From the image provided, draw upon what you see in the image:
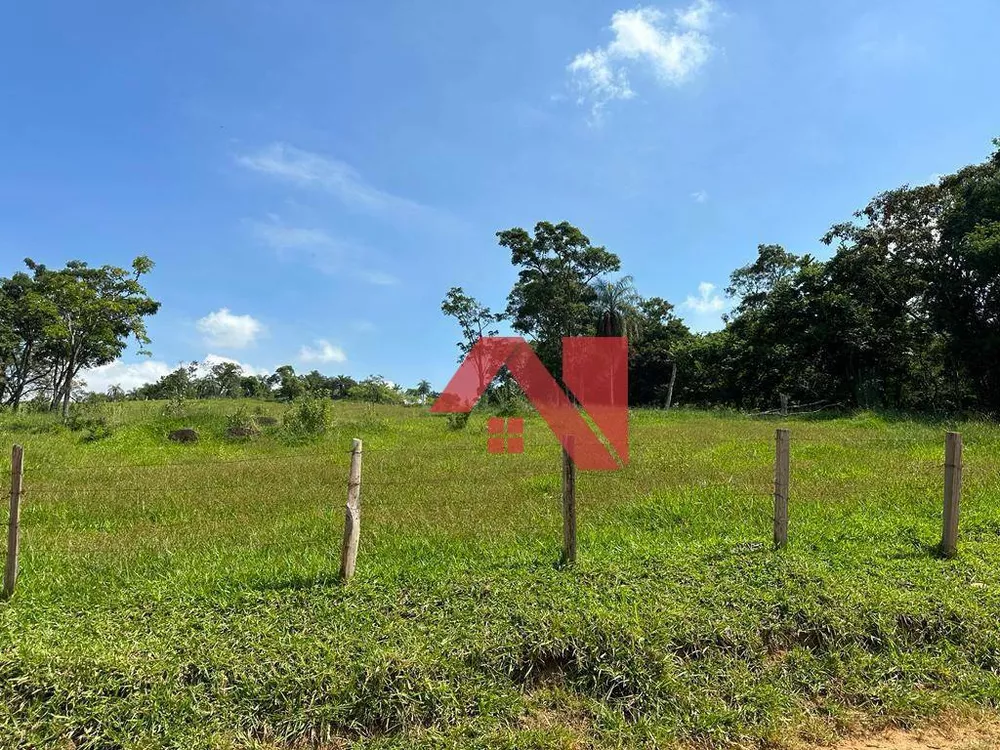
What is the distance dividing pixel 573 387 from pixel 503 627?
23574mm

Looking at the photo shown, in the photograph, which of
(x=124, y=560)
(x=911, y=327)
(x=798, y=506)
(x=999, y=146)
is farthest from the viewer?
(x=911, y=327)

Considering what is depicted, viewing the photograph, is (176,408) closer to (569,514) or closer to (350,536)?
(350,536)

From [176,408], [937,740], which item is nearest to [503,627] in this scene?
[937,740]

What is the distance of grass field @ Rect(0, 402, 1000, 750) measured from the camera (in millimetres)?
2941

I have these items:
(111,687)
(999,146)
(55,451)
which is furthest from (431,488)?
(999,146)

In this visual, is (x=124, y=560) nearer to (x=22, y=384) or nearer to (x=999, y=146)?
(x=999, y=146)

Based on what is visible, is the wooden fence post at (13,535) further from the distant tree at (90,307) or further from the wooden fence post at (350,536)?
the distant tree at (90,307)

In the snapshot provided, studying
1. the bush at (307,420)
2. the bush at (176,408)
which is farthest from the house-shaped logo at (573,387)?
the bush at (176,408)

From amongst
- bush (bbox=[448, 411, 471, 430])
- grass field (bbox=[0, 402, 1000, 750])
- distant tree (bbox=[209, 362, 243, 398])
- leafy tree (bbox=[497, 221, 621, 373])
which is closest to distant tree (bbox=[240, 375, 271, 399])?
distant tree (bbox=[209, 362, 243, 398])

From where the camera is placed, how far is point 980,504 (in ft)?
21.4

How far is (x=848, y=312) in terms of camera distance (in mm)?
23062

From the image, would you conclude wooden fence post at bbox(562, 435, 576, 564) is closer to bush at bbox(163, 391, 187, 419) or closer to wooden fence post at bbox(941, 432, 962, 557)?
wooden fence post at bbox(941, 432, 962, 557)

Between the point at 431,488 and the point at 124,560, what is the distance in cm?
406

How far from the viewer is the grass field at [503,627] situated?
294cm
